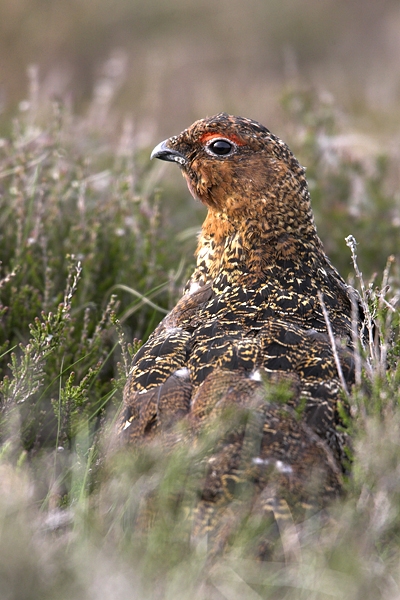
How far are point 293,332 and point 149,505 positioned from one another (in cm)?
96

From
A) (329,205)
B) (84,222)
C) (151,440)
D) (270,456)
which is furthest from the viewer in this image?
(329,205)

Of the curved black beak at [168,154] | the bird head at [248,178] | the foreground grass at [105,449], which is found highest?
the curved black beak at [168,154]

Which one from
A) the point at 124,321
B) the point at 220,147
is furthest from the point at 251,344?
the point at 124,321

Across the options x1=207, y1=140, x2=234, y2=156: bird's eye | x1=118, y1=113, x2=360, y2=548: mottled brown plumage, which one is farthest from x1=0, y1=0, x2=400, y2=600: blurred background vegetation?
x1=207, y1=140, x2=234, y2=156: bird's eye

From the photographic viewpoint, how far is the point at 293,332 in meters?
3.09

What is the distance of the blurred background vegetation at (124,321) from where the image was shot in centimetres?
226

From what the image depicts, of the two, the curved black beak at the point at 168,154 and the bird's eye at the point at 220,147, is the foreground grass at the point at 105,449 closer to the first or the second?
the curved black beak at the point at 168,154

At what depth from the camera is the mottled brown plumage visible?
2.55m

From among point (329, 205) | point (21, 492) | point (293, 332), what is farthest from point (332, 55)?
point (21, 492)

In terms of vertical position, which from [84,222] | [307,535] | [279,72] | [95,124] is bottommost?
[307,535]

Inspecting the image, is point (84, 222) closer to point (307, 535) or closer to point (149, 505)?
point (149, 505)

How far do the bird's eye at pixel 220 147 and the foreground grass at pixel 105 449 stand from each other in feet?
2.91

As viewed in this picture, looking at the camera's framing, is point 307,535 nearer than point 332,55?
Yes

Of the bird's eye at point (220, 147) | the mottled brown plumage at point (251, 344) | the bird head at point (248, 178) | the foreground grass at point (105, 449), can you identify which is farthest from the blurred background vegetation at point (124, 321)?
the bird's eye at point (220, 147)
